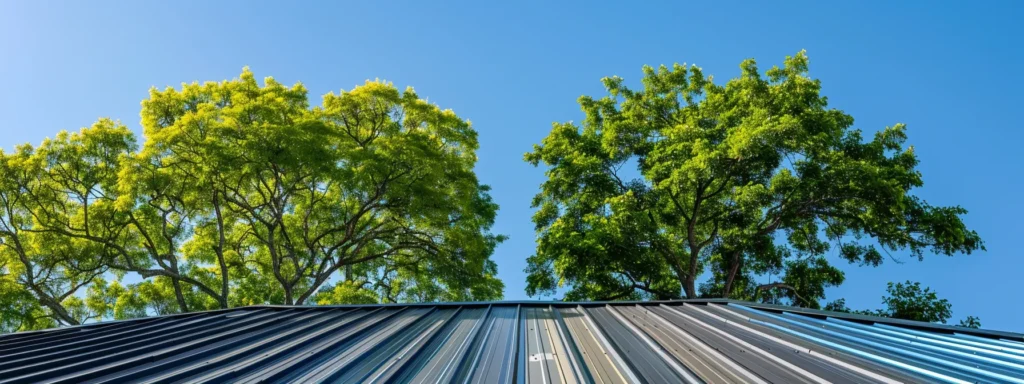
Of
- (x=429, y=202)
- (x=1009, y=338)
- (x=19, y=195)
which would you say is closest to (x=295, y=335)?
(x=1009, y=338)

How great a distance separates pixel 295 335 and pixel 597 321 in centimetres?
282

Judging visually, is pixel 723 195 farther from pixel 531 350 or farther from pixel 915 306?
pixel 531 350

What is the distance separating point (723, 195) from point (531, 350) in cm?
1381

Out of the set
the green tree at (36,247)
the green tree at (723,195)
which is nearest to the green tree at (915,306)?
the green tree at (723,195)

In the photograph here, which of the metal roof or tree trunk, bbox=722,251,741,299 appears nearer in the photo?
the metal roof

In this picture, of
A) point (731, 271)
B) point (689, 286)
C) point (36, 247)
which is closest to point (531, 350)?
point (689, 286)

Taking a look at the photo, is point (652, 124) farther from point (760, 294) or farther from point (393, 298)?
point (393, 298)

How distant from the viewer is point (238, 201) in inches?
629

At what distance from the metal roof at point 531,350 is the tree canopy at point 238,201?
9.75m

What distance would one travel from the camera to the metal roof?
120 inches

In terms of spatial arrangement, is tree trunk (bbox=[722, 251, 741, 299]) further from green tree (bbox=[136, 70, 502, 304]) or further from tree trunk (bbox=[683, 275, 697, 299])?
green tree (bbox=[136, 70, 502, 304])

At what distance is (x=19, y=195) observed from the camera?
14984mm

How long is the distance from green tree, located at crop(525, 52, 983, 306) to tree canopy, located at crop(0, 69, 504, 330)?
3444 millimetres

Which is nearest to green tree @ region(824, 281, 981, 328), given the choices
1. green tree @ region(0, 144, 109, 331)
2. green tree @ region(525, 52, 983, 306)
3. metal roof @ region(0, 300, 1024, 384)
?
green tree @ region(525, 52, 983, 306)
